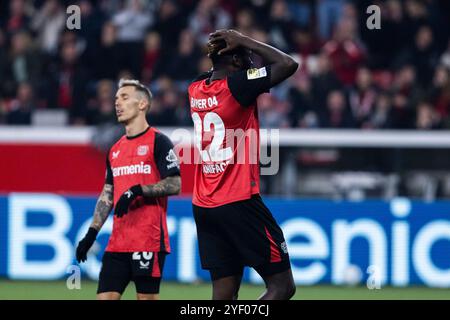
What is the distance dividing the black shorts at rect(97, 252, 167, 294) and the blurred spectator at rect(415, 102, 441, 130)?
8.10 meters

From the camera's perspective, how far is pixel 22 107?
15516mm

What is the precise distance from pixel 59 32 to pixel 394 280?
718 centimetres

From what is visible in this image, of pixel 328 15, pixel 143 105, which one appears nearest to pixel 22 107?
pixel 328 15

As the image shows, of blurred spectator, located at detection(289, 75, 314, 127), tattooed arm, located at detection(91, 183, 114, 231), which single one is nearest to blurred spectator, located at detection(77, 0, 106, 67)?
blurred spectator, located at detection(289, 75, 314, 127)

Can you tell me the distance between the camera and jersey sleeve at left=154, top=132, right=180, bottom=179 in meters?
8.05

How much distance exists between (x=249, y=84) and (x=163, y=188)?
1.43 meters

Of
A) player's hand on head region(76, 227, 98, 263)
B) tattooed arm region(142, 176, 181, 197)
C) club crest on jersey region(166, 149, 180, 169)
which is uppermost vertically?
club crest on jersey region(166, 149, 180, 169)

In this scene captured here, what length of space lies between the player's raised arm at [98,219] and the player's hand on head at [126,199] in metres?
0.29

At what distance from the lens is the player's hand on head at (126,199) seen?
7.79 m

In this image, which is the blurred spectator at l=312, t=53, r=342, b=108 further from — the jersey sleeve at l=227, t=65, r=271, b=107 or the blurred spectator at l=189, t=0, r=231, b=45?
the jersey sleeve at l=227, t=65, r=271, b=107

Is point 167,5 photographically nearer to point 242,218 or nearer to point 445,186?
point 445,186

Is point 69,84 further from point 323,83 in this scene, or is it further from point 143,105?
point 143,105

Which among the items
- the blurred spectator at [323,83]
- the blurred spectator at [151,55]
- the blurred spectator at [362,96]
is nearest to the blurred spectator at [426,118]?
the blurred spectator at [362,96]

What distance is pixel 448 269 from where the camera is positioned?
1259cm
